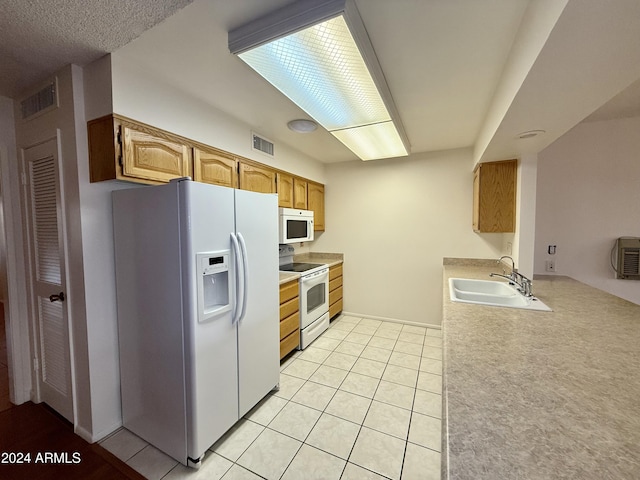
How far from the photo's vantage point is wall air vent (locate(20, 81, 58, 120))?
164 centimetres

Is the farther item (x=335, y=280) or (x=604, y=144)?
(x=335, y=280)

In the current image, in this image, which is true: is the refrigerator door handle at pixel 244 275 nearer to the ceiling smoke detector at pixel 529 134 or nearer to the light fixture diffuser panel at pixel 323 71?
the light fixture diffuser panel at pixel 323 71

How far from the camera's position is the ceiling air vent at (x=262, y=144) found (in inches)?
102

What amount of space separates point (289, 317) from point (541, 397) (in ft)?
6.95

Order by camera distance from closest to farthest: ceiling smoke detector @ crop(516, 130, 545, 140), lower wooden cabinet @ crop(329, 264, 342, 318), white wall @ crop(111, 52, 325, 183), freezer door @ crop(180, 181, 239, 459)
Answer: freezer door @ crop(180, 181, 239, 459) < white wall @ crop(111, 52, 325, 183) < ceiling smoke detector @ crop(516, 130, 545, 140) < lower wooden cabinet @ crop(329, 264, 342, 318)

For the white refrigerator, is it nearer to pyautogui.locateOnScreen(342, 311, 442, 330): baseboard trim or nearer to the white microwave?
the white microwave

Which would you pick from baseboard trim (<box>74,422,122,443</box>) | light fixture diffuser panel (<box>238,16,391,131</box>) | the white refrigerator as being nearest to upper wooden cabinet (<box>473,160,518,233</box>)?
light fixture diffuser panel (<box>238,16,391,131</box>)

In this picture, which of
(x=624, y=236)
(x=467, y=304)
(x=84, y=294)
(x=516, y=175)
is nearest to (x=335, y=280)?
(x=467, y=304)

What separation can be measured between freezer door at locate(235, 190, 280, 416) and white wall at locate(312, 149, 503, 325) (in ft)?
6.46

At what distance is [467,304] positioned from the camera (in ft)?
5.49

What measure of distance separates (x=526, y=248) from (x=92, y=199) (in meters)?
3.47

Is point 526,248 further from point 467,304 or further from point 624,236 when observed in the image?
point 467,304

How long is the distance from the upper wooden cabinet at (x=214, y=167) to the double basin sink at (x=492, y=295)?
210 centimetres

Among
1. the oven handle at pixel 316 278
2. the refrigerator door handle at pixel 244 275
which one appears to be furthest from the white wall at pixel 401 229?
the refrigerator door handle at pixel 244 275
